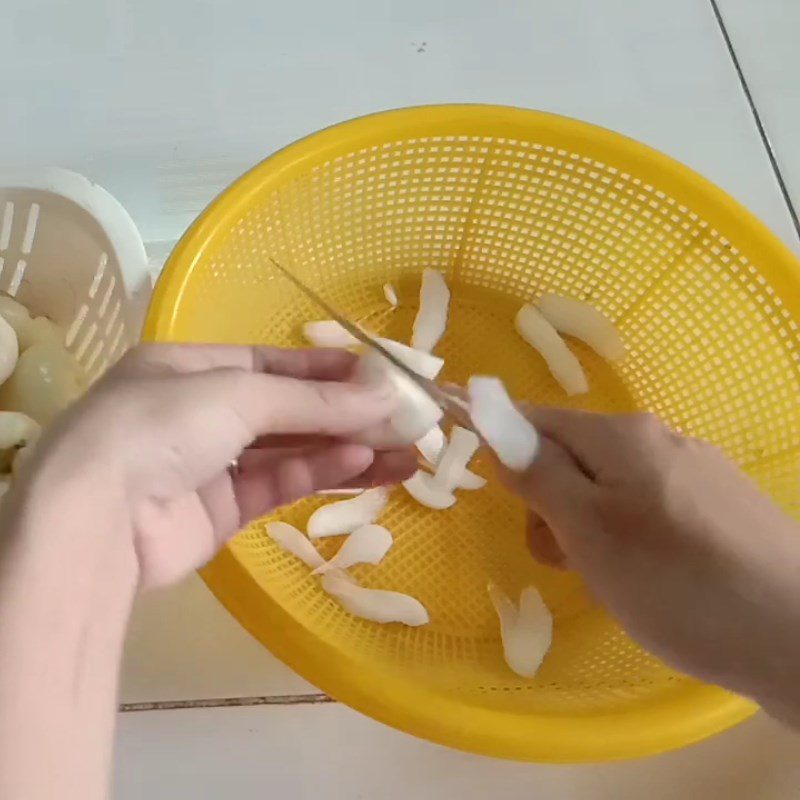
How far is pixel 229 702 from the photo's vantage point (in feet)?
1.78

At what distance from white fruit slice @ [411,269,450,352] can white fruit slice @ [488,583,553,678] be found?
0.18 meters


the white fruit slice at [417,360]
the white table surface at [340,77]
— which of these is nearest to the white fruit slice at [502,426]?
the white fruit slice at [417,360]

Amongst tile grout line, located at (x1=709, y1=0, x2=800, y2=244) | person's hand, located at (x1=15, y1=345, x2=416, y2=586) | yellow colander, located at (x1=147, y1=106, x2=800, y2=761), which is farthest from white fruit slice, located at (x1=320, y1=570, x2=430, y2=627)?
tile grout line, located at (x1=709, y1=0, x2=800, y2=244)

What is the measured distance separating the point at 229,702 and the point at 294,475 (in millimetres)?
155

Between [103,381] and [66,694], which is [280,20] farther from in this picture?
[66,694]

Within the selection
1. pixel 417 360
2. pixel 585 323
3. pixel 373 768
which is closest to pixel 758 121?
pixel 585 323

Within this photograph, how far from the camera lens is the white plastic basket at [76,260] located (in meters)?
0.57

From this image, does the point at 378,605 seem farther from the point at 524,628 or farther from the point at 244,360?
the point at 244,360

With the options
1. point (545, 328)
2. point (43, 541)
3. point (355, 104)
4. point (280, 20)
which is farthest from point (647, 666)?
point (280, 20)

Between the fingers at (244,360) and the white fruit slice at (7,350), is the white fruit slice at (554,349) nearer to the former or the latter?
the fingers at (244,360)

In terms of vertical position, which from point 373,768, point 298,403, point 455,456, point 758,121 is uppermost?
point 758,121

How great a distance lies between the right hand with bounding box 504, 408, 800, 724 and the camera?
15.5 inches

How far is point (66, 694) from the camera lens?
0.30 meters

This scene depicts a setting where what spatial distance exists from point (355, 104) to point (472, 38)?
125 mm
